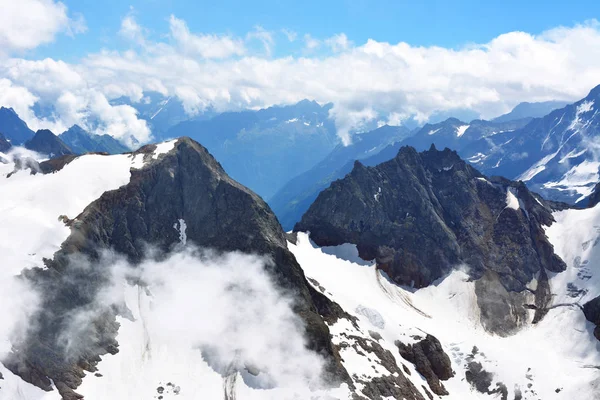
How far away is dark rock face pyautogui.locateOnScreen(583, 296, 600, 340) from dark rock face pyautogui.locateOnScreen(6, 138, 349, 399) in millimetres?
87701

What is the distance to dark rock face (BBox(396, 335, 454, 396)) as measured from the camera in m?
140

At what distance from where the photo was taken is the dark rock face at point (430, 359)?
14000 centimetres

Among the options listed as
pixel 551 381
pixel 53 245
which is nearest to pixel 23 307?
pixel 53 245

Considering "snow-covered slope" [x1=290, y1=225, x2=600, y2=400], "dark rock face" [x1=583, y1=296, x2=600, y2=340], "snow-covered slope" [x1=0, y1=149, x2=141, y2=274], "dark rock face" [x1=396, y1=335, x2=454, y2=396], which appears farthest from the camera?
"dark rock face" [x1=583, y1=296, x2=600, y2=340]

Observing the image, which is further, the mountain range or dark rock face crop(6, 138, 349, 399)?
the mountain range

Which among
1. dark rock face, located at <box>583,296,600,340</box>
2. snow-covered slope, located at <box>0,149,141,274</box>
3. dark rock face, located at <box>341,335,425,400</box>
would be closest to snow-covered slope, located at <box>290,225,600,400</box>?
dark rock face, located at <box>341,335,425,400</box>

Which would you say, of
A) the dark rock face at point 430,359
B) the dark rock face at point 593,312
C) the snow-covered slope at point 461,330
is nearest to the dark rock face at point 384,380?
the snow-covered slope at point 461,330

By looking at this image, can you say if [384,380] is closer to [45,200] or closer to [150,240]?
[150,240]

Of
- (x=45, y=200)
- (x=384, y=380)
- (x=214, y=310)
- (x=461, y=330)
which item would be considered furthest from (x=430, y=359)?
(x=45, y=200)

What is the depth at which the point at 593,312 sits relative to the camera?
16562 cm

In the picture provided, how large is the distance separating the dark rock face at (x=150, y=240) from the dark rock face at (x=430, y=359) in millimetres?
24586

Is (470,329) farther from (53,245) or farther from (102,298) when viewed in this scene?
(53,245)

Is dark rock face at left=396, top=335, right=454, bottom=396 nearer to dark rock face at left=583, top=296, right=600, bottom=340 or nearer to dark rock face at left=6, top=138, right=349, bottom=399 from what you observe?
dark rock face at left=6, top=138, right=349, bottom=399

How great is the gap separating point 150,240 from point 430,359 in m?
89.5
